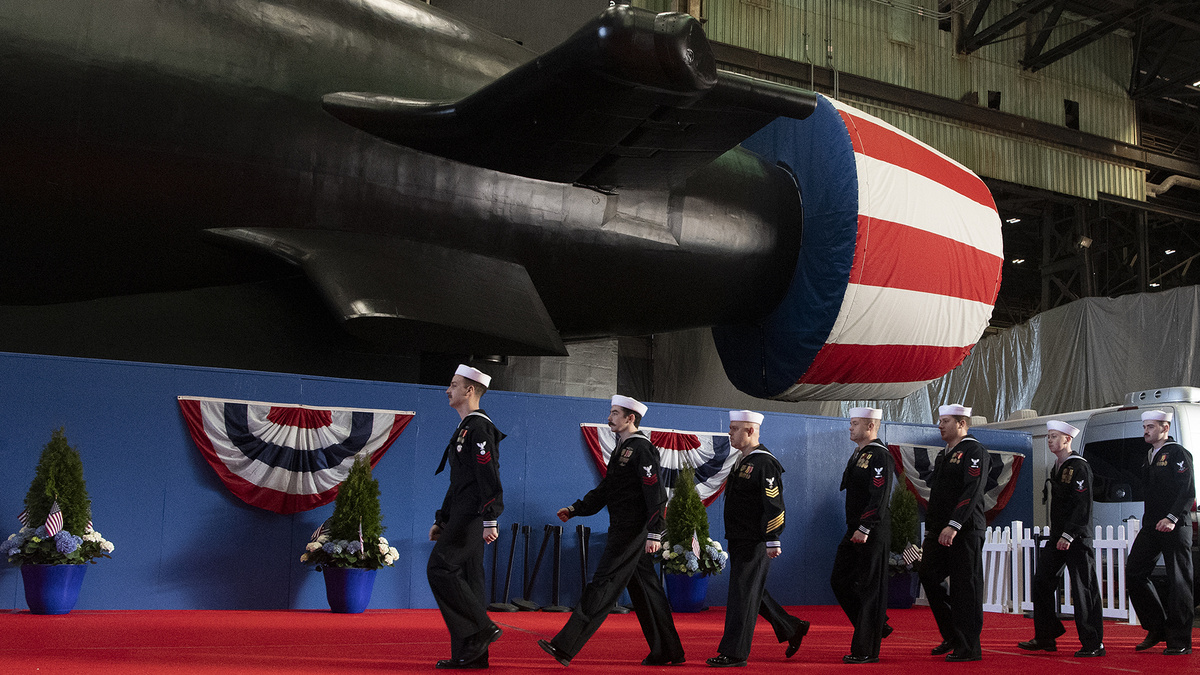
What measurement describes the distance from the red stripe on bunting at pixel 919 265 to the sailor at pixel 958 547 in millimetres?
1515

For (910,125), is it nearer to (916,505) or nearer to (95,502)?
(916,505)

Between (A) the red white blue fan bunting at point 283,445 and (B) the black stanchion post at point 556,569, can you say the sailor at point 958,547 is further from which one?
(A) the red white blue fan bunting at point 283,445

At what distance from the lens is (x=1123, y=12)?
1736 cm

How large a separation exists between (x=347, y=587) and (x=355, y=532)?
0.44 metres

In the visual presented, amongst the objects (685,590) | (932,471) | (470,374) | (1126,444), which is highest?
(470,374)

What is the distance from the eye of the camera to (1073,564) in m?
6.91

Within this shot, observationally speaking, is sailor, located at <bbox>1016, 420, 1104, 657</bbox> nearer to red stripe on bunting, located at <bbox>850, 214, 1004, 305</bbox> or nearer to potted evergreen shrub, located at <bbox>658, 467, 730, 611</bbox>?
red stripe on bunting, located at <bbox>850, 214, 1004, 305</bbox>

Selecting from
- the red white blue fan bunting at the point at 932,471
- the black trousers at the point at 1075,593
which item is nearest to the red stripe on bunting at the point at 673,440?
the red white blue fan bunting at the point at 932,471

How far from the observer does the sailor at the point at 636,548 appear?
512 centimetres

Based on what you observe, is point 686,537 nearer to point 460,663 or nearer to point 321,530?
point 321,530

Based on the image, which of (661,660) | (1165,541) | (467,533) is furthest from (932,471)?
(467,533)

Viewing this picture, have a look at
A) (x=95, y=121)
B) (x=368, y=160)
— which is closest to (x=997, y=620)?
(x=368, y=160)

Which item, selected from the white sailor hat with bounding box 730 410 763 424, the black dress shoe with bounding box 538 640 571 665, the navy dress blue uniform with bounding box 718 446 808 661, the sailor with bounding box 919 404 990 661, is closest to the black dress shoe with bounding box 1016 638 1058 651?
the sailor with bounding box 919 404 990 661

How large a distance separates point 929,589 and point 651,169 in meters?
3.44
